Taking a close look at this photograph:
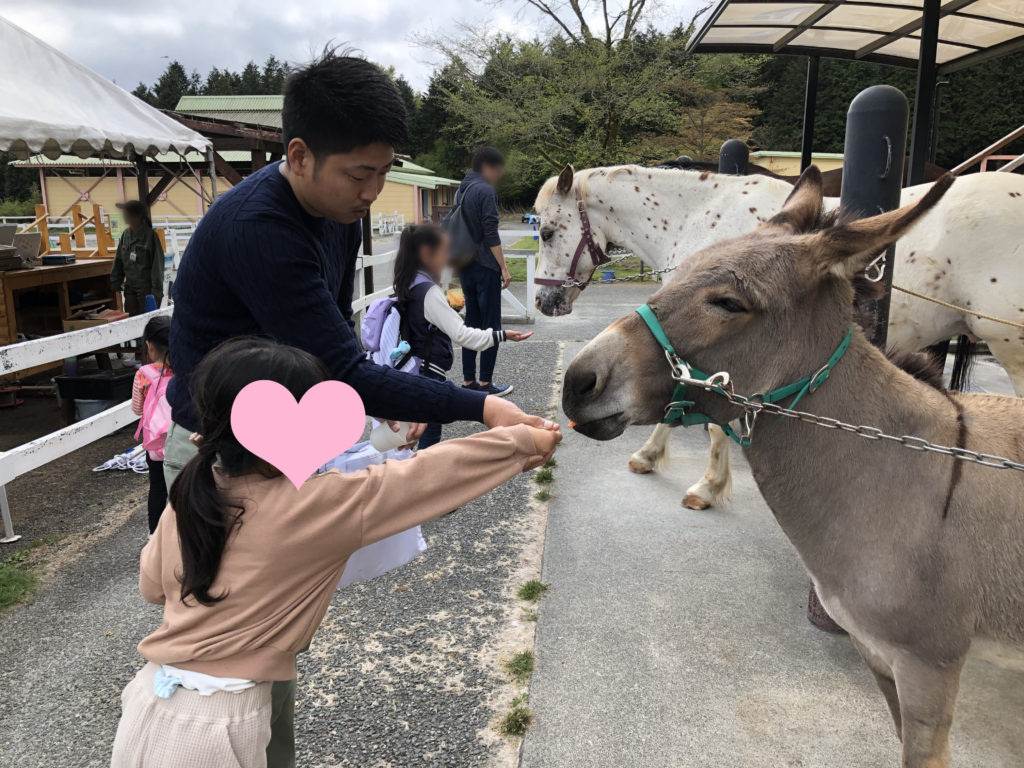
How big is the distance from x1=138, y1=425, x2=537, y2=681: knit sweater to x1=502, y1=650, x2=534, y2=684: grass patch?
1504mm

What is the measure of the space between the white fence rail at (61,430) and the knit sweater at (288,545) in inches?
128

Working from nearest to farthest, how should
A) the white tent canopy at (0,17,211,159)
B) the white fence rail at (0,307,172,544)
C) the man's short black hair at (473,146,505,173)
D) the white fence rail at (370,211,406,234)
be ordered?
the white fence rail at (0,307,172,544) < the white tent canopy at (0,17,211,159) < the man's short black hair at (473,146,505,173) < the white fence rail at (370,211,406,234)

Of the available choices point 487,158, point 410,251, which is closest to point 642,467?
point 410,251

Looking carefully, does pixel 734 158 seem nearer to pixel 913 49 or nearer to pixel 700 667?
pixel 913 49

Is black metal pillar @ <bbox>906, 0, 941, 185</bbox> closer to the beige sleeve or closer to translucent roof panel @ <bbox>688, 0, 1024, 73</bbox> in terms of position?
translucent roof panel @ <bbox>688, 0, 1024, 73</bbox>

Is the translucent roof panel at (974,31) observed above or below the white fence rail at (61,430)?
above

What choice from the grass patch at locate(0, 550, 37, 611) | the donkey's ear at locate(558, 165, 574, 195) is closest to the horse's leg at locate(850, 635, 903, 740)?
the grass patch at locate(0, 550, 37, 611)

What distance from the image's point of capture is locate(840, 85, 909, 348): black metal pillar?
2768 millimetres

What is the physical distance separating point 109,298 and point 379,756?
29.3 feet

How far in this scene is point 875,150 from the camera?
2811 mm

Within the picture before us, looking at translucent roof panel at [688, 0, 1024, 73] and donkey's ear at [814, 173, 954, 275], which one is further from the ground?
translucent roof panel at [688, 0, 1024, 73]

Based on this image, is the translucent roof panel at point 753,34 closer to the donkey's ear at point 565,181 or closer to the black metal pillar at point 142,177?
the donkey's ear at point 565,181

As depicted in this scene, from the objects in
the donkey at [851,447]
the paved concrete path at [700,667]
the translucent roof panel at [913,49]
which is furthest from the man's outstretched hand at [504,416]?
the translucent roof panel at [913,49]

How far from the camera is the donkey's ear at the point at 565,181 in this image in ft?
17.9
